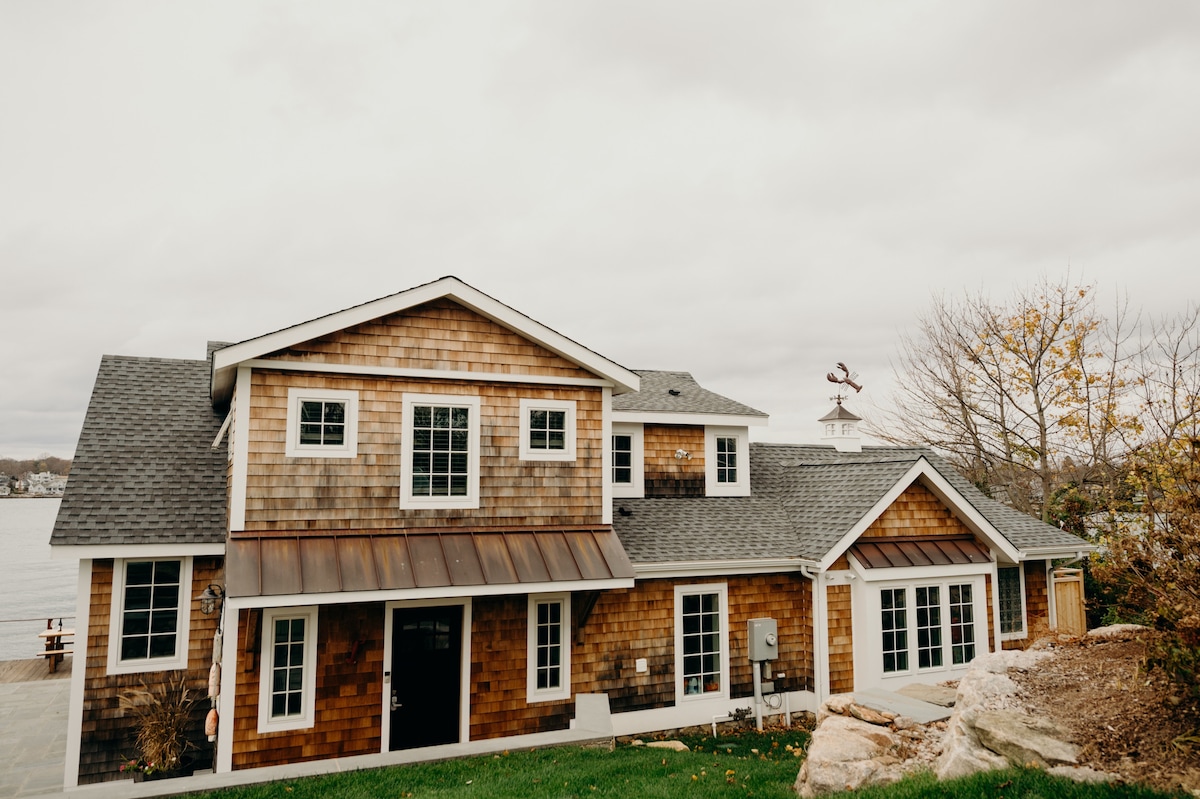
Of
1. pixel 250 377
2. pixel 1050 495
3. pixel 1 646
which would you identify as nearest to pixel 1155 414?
pixel 1050 495

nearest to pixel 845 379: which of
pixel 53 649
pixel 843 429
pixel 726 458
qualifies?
pixel 843 429

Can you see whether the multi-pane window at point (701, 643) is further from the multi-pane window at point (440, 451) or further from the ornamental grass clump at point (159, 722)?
the ornamental grass clump at point (159, 722)

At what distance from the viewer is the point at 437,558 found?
387 inches

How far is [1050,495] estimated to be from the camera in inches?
790

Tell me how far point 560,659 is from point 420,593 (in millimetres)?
2944

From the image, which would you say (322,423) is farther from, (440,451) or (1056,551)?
(1056,551)

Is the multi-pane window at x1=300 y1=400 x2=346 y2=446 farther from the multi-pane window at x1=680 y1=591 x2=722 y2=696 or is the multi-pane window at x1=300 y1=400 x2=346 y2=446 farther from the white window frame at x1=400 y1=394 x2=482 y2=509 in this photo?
the multi-pane window at x1=680 y1=591 x2=722 y2=696

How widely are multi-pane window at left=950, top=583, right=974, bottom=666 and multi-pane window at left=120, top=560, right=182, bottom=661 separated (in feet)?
42.7

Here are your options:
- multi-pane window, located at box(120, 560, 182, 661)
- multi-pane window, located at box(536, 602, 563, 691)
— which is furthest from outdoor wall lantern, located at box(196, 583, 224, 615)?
multi-pane window, located at box(536, 602, 563, 691)

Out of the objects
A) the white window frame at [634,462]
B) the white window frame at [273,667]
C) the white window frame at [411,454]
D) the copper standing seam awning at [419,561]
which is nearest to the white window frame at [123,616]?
the white window frame at [273,667]

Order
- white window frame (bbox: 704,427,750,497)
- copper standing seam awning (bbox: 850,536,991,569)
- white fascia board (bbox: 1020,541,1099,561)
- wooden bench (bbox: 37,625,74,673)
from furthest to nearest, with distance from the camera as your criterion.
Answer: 1. wooden bench (bbox: 37,625,74,673)
2. white window frame (bbox: 704,427,750,497)
3. white fascia board (bbox: 1020,541,1099,561)
4. copper standing seam awning (bbox: 850,536,991,569)

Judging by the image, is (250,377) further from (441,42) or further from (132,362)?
(441,42)

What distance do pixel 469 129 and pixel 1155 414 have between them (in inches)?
679

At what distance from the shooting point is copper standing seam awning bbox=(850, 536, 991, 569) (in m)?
12.4
